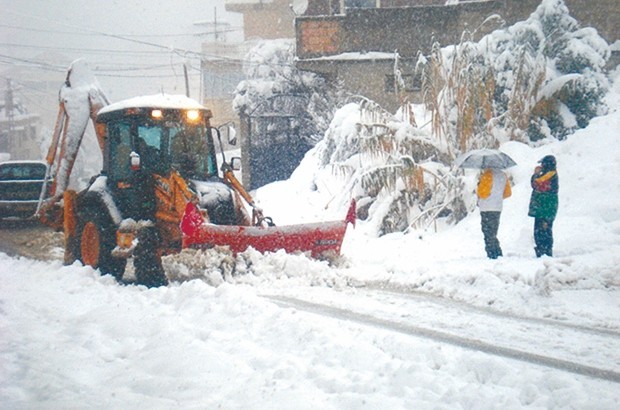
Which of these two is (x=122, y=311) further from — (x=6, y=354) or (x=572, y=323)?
(x=572, y=323)

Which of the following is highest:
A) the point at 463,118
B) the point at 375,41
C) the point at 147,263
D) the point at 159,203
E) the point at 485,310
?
the point at 375,41

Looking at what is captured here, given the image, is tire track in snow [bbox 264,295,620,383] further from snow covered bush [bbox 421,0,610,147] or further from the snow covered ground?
snow covered bush [bbox 421,0,610,147]

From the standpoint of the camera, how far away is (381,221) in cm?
1231

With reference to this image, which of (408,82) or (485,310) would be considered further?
(408,82)

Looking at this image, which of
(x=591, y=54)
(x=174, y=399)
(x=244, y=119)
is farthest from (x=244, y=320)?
(x=244, y=119)

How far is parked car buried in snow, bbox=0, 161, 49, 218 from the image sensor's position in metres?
14.9

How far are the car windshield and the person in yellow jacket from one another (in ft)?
37.9

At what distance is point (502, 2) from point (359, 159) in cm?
801

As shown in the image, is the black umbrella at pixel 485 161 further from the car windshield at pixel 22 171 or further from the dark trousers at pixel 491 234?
the car windshield at pixel 22 171

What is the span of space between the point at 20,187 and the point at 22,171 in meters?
0.69

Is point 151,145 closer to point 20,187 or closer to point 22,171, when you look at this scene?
point 20,187

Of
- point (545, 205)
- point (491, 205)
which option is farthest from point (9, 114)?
point (545, 205)

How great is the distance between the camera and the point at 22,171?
51.7 feet

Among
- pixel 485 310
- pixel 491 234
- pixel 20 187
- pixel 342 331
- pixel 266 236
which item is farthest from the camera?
pixel 20 187
